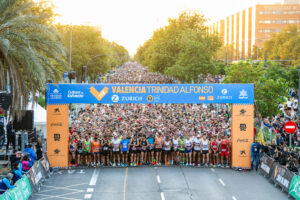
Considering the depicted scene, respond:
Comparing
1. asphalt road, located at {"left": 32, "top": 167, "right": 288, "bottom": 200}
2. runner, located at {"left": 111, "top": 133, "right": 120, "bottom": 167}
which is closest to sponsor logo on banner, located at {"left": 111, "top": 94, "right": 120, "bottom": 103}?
runner, located at {"left": 111, "top": 133, "right": 120, "bottom": 167}

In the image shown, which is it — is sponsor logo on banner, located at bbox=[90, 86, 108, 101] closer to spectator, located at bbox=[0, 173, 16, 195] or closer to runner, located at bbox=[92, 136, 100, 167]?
runner, located at bbox=[92, 136, 100, 167]

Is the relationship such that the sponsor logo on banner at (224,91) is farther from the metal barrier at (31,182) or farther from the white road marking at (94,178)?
the metal barrier at (31,182)

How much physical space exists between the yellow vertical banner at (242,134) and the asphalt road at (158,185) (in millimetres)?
746

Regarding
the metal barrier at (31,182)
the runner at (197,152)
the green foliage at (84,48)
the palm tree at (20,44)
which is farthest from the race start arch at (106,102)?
the green foliage at (84,48)

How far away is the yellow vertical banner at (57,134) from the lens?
1880cm

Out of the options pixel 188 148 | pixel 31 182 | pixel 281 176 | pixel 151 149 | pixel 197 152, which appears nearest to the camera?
pixel 31 182

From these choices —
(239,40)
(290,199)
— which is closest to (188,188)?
(290,199)

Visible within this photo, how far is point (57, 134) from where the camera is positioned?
18.9 m

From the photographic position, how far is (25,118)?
52.1ft

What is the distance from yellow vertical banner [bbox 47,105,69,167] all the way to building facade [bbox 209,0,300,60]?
85449mm

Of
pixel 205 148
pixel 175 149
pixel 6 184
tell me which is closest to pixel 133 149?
pixel 175 149

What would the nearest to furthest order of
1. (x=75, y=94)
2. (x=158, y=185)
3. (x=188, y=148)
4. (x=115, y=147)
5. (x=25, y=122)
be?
(x=158, y=185) → (x=25, y=122) → (x=75, y=94) → (x=115, y=147) → (x=188, y=148)

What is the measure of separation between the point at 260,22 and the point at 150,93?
305ft

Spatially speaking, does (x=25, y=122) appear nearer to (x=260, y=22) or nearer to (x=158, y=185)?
(x=158, y=185)
